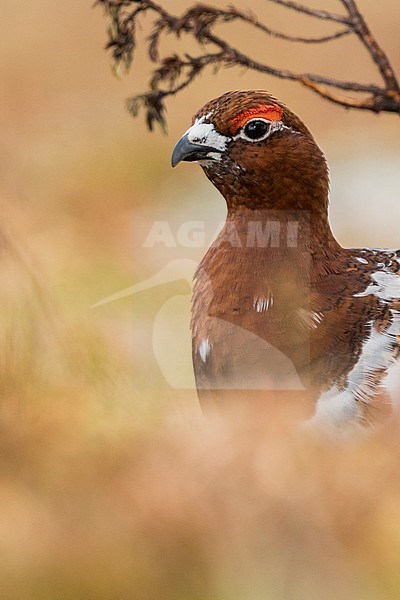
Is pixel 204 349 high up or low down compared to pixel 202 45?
down

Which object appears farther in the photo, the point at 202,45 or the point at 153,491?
the point at 202,45

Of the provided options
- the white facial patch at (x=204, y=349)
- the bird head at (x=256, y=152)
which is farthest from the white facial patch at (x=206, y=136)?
the white facial patch at (x=204, y=349)

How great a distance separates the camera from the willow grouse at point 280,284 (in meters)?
1.12

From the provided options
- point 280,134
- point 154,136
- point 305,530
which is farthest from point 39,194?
point 305,530

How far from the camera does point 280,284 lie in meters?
1.22

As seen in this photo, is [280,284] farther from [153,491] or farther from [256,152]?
[153,491]

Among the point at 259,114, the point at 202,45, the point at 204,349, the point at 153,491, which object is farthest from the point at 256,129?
the point at 153,491

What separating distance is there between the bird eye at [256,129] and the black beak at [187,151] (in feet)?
0.18

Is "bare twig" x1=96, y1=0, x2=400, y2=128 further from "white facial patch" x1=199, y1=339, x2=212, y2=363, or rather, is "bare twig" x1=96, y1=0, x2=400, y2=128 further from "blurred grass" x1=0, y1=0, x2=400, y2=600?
"blurred grass" x1=0, y1=0, x2=400, y2=600

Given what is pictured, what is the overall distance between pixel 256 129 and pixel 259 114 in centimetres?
2

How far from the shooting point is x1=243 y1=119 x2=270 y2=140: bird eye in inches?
47.6

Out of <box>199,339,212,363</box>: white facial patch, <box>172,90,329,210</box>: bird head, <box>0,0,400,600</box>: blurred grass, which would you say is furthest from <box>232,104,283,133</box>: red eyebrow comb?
<box>0,0,400,600</box>: blurred grass

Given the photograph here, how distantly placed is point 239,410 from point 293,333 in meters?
0.51

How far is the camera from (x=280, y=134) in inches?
48.8
